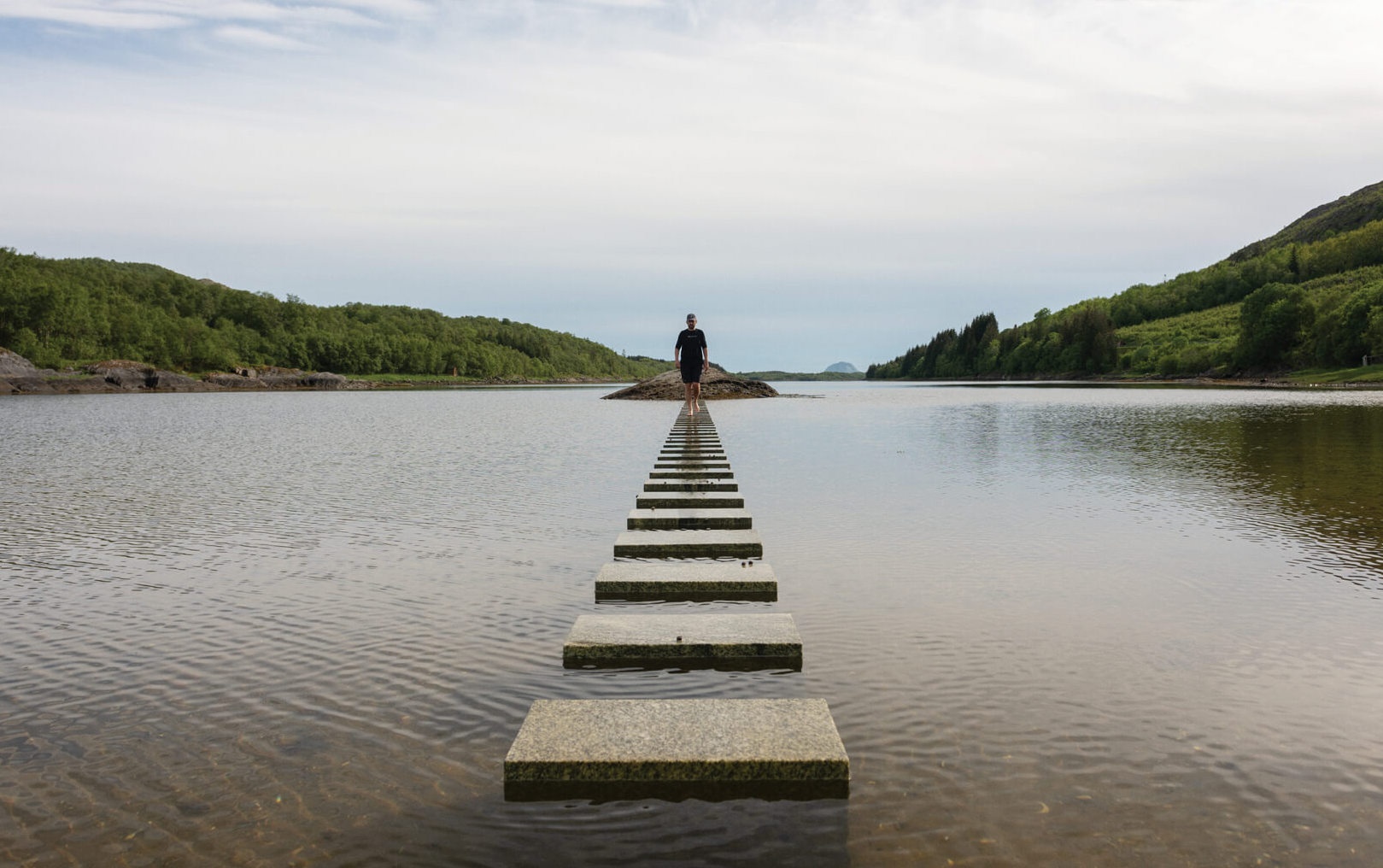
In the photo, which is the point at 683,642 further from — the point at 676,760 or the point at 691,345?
the point at 691,345

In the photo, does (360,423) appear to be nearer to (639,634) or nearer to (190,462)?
(190,462)

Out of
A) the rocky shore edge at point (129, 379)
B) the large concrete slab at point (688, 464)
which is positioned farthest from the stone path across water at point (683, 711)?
the rocky shore edge at point (129, 379)

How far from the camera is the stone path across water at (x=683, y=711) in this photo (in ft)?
14.6

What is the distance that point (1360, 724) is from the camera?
5.36 m

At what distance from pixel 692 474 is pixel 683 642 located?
10.4 meters

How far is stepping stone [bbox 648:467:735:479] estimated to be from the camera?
16.6 m

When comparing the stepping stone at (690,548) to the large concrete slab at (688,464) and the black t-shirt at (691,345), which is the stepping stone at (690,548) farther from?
the black t-shirt at (691,345)

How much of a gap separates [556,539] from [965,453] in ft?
50.5

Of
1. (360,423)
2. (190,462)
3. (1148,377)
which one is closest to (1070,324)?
(1148,377)

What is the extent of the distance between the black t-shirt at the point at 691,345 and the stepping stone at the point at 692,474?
10.5 m

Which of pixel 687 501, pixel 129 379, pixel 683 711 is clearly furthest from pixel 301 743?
pixel 129 379

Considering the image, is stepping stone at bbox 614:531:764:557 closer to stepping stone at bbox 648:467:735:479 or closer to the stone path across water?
the stone path across water

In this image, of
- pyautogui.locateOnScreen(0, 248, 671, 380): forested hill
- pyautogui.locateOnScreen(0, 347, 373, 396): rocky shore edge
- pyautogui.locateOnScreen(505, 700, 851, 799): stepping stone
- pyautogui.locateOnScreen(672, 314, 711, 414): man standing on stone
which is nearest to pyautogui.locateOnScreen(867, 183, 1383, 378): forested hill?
pyautogui.locateOnScreen(672, 314, 711, 414): man standing on stone

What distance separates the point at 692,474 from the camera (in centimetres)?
1692
